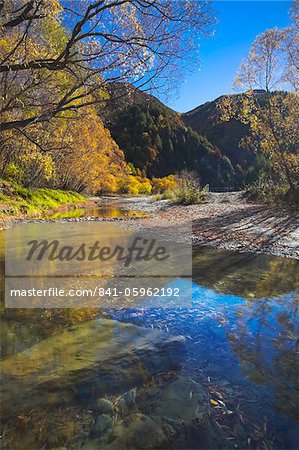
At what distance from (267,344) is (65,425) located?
1984mm

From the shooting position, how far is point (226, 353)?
9.50 feet

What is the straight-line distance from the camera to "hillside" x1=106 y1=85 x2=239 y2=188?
117000 millimetres

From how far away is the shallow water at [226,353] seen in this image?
1964mm

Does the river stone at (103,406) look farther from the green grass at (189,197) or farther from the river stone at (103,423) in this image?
the green grass at (189,197)

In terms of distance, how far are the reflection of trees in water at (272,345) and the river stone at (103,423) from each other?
1.17 metres

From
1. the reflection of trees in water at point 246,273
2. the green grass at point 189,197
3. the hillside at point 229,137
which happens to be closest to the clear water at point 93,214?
the green grass at point 189,197

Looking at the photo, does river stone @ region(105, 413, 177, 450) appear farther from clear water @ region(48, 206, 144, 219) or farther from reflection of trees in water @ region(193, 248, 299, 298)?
clear water @ region(48, 206, 144, 219)

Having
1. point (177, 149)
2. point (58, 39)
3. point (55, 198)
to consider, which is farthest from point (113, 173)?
point (177, 149)

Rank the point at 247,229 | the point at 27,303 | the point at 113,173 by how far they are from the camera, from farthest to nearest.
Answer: the point at 113,173 → the point at 247,229 → the point at 27,303

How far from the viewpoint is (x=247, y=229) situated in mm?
10250

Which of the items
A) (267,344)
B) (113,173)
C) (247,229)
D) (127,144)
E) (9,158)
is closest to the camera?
(267,344)

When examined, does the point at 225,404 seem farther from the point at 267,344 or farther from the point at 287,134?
the point at 287,134

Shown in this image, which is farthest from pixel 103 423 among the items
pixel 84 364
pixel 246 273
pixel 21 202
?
pixel 21 202

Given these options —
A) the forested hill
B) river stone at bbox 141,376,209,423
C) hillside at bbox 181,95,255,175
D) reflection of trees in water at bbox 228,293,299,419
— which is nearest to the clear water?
reflection of trees in water at bbox 228,293,299,419
